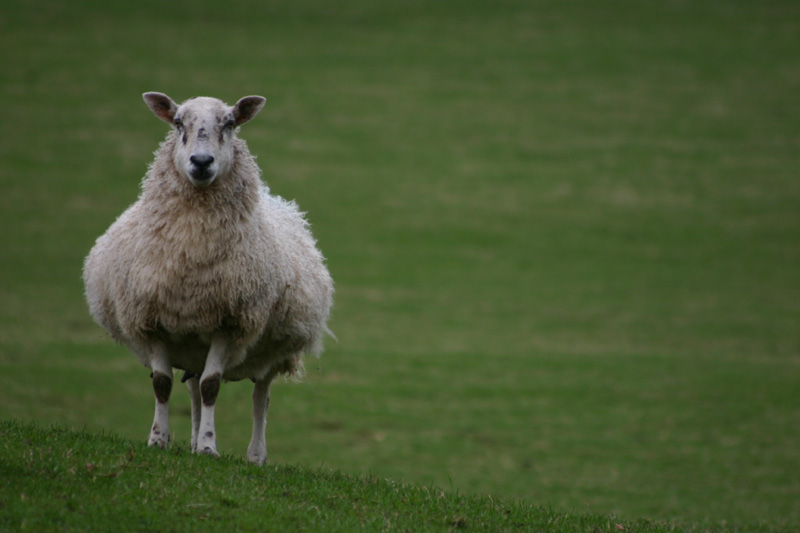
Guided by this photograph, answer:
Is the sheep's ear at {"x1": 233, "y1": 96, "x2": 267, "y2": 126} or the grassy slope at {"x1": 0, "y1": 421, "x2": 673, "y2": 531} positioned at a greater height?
the sheep's ear at {"x1": 233, "y1": 96, "x2": 267, "y2": 126}

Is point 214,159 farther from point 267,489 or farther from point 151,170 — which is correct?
point 267,489

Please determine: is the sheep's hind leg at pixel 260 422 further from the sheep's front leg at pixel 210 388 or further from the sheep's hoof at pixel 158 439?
the sheep's hoof at pixel 158 439

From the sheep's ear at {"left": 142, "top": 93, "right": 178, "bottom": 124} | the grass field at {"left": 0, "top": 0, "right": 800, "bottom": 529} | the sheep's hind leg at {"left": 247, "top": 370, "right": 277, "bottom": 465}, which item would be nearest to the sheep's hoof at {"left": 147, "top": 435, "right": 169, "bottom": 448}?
the sheep's hind leg at {"left": 247, "top": 370, "right": 277, "bottom": 465}

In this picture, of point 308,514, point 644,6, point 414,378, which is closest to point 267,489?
point 308,514

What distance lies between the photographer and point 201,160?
7535 mm

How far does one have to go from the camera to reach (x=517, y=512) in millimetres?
7508

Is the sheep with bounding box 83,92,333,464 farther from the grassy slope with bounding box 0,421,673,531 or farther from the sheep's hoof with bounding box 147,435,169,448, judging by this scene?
the grassy slope with bounding box 0,421,673,531

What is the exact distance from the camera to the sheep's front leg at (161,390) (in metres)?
7.69

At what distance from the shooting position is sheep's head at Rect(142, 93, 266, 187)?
7.58 meters

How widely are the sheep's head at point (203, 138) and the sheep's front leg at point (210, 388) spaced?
4.34 ft

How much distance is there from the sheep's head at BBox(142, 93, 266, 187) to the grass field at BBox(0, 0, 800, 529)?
4.47 m

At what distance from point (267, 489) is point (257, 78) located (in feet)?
136

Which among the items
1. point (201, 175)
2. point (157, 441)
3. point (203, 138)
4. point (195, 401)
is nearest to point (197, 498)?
point (157, 441)

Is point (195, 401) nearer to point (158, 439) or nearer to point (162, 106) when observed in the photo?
point (158, 439)
